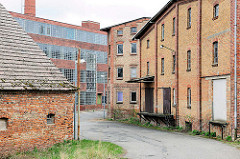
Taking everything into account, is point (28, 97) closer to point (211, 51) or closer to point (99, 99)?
point (211, 51)

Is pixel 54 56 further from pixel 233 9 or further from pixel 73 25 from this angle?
pixel 233 9

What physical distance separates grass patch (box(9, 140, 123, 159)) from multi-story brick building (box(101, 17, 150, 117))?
23.5m

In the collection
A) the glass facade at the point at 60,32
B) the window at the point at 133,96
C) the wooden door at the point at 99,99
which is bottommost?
the wooden door at the point at 99,99

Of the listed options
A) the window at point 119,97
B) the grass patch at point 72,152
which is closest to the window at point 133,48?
the window at point 119,97

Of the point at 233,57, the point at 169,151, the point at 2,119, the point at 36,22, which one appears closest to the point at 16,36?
the point at 2,119

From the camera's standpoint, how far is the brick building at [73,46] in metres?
50.8

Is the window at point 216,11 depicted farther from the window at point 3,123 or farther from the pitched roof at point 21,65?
the window at point 3,123

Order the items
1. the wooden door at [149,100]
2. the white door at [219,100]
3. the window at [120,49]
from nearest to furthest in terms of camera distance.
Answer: the white door at [219,100], the wooden door at [149,100], the window at [120,49]

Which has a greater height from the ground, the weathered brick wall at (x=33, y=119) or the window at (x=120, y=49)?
the window at (x=120, y=49)

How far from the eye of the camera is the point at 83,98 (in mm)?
56344

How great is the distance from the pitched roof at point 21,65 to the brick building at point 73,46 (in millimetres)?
34171

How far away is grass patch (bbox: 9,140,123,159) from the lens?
12184 mm

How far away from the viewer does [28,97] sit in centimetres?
1432

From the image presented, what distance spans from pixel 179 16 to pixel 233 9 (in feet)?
25.6
